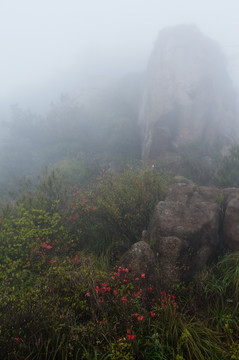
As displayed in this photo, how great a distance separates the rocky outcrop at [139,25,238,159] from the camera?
45.3ft

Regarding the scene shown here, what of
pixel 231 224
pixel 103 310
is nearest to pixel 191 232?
pixel 231 224

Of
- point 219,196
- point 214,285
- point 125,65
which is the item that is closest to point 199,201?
point 219,196

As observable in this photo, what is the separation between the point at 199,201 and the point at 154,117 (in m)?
10.6

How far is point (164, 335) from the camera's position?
2.51 meters

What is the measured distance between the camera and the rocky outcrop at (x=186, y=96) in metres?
13.8

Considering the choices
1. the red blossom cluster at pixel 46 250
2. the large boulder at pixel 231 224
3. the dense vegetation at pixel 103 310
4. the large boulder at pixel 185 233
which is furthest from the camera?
the large boulder at pixel 231 224

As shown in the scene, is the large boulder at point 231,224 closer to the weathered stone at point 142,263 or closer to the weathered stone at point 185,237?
the weathered stone at point 185,237

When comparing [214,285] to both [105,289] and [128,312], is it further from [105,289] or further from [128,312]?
[105,289]

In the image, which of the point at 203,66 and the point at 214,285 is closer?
the point at 214,285

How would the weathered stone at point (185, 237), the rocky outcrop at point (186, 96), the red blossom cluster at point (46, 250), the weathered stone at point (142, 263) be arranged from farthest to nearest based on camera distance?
the rocky outcrop at point (186, 96)
the red blossom cluster at point (46, 250)
the weathered stone at point (185, 237)
the weathered stone at point (142, 263)

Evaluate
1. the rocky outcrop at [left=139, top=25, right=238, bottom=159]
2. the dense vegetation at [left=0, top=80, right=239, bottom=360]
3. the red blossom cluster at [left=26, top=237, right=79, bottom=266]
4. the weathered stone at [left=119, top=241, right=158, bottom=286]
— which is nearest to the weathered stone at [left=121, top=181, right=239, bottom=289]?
the weathered stone at [left=119, top=241, right=158, bottom=286]

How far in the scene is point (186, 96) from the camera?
1543 centimetres

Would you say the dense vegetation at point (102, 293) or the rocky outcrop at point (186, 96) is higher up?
the rocky outcrop at point (186, 96)

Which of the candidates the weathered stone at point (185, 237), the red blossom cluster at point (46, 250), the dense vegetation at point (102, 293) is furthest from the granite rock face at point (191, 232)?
the red blossom cluster at point (46, 250)
